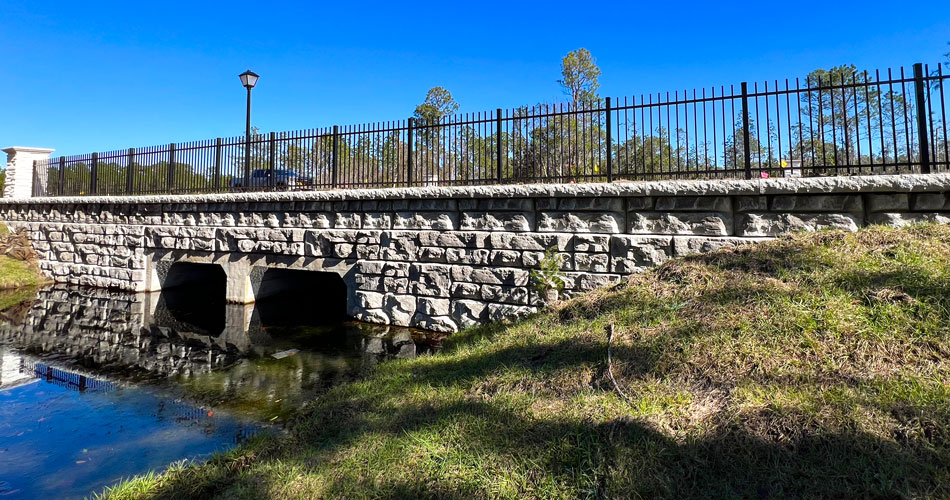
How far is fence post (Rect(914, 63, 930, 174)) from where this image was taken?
16.5 feet

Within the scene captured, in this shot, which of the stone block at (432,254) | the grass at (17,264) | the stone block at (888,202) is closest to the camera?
the stone block at (888,202)

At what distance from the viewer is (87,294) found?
11.1 meters

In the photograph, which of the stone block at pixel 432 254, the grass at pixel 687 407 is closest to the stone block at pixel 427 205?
the stone block at pixel 432 254

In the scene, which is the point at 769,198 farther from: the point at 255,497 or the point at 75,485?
the point at 75,485

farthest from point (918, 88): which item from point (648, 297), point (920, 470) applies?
point (920, 470)

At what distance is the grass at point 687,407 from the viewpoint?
2.37 metres

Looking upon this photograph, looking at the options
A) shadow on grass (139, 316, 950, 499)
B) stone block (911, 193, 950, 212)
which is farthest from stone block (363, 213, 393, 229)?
stone block (911, 193, 950, 212)

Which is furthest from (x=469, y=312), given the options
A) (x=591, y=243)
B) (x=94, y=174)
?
(x=94, y=174)

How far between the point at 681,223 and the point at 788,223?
1118 millimetres

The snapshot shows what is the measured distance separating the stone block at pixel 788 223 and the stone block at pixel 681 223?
0.61 ft

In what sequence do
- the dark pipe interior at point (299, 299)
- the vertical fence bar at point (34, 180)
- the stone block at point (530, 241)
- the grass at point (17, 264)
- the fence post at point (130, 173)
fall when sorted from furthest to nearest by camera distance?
the vertical fence bar at point (34, 180)
the grass at point (17, 264)
the fence post at point (130, 173)
the dark pipe interior at point (299, 299)
the stone block at point (530, 241)

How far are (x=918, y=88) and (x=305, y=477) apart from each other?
7113 millimetres

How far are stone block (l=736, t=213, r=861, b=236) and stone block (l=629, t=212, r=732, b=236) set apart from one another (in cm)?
19

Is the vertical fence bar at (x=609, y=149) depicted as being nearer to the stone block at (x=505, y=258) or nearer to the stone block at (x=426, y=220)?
the stone block at (x=505, y=258)
